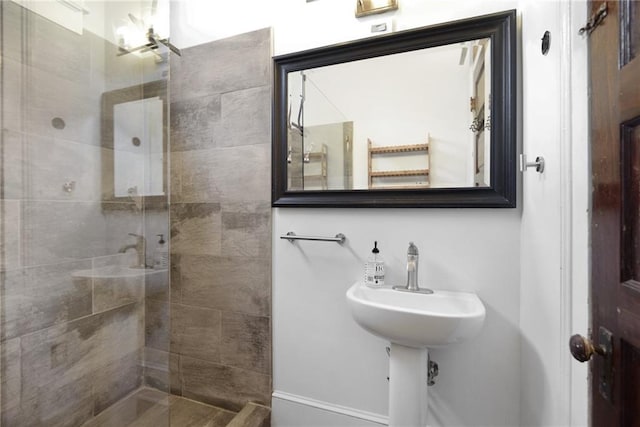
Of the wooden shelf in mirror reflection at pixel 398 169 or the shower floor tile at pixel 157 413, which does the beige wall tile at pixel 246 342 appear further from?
the wooden shelf in mirror reflection at pixel 398 169

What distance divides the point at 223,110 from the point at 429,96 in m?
1.08

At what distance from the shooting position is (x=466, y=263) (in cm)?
120

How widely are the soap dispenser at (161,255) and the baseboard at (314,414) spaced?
0.97 metres

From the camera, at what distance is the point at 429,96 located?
4.08ft

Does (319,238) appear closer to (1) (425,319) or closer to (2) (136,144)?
(1) (425,319)

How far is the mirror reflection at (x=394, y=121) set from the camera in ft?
3.89

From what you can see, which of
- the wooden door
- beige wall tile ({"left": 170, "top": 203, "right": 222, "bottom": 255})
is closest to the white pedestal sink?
the wooden door

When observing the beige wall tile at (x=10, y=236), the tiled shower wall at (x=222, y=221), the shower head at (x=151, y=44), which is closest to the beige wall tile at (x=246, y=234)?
the tiled shower wall at (x=222, y=221)

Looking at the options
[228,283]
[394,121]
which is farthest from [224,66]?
[228,283]

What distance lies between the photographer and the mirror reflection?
1.19 meters

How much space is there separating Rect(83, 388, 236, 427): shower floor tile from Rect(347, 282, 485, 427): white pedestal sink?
0.99 m

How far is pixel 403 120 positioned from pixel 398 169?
221 millimetres

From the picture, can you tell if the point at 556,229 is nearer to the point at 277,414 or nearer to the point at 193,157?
the point at 277,414

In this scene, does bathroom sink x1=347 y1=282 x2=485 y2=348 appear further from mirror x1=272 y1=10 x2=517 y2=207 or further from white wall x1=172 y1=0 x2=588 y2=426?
mirror x1=272 y1=10 x2=517 y2=207
